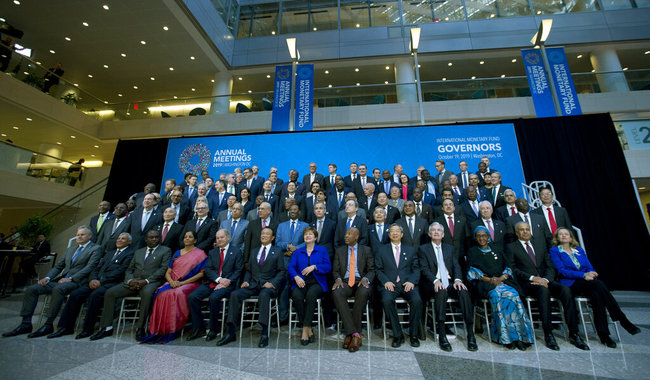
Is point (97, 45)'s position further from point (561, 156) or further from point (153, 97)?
point (561, 156)

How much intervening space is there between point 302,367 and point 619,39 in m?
14.4

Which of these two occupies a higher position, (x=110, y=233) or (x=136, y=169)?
(x=136, y=169)

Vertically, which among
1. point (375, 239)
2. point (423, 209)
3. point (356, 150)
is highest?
point (356, 150)

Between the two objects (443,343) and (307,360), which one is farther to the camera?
(443,343)

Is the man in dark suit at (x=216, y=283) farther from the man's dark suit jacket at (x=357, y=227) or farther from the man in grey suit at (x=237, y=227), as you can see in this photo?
the man's dark suit jacket at (x=357, y=227)

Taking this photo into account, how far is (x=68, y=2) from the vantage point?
798 cm

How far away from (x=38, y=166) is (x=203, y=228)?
7.51 meters

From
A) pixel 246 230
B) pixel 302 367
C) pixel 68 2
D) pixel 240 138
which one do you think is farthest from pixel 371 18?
pixel 302 367

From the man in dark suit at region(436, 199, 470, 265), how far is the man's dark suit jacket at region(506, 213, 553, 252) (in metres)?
0.49

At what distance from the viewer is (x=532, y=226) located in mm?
3533

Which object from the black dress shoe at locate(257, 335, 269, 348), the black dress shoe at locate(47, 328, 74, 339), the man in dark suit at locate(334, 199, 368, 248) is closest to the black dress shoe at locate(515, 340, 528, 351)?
the man in dark suit at locate(334, 199, 368, 248)

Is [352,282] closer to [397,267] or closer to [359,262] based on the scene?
[359,262]

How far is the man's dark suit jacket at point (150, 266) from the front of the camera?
11.1 feet

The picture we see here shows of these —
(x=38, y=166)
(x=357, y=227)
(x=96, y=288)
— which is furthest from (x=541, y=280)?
(x=38, y=166)
